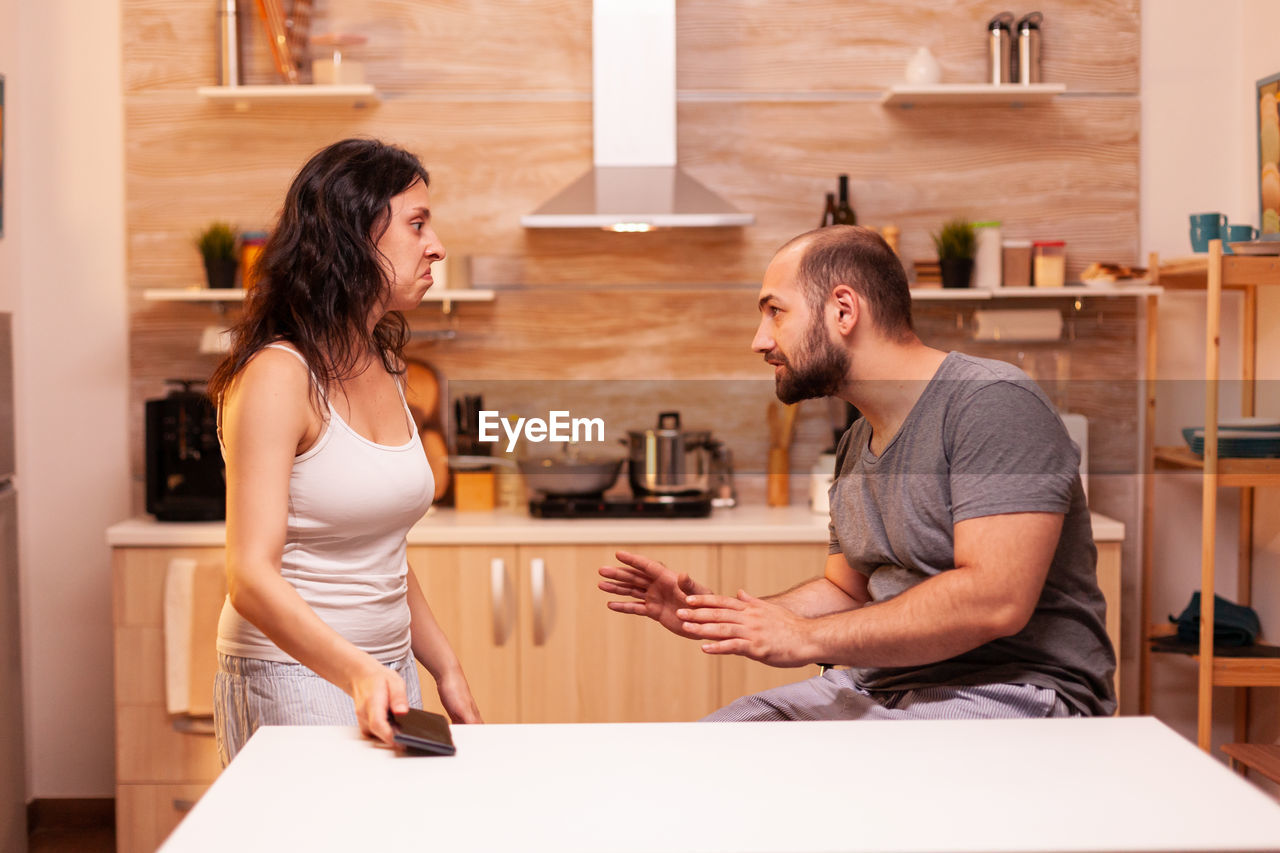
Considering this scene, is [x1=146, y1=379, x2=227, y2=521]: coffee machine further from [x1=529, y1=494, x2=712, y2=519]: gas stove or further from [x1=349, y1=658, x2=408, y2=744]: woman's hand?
[x1=349, y1=658, x2=408, y2=744]: woman's hand

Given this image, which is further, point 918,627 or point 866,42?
point 866,42

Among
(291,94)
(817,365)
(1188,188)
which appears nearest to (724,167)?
(291,94)

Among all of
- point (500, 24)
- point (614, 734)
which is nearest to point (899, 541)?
point (614, 734)

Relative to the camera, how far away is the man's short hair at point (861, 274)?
165 centimetres

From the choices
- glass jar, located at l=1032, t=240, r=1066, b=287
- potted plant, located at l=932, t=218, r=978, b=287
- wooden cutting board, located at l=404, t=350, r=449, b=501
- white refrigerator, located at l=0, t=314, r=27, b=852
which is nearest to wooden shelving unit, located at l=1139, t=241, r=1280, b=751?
glass jar, located at l=1032, t=240, r=1066, b=287

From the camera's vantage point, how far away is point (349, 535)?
5.08 ft

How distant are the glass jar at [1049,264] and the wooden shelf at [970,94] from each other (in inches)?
16.1

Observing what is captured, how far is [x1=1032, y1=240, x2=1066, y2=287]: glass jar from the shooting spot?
3018 millimetres

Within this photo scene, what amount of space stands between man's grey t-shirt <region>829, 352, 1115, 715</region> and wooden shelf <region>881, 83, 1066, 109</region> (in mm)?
1575

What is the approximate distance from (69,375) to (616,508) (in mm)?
1601

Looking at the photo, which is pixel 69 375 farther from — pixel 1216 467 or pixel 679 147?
pixel 1216 467

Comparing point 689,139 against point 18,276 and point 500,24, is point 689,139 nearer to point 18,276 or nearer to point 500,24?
point 500,24

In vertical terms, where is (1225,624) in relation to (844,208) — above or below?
below

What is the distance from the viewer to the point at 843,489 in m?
1.72
